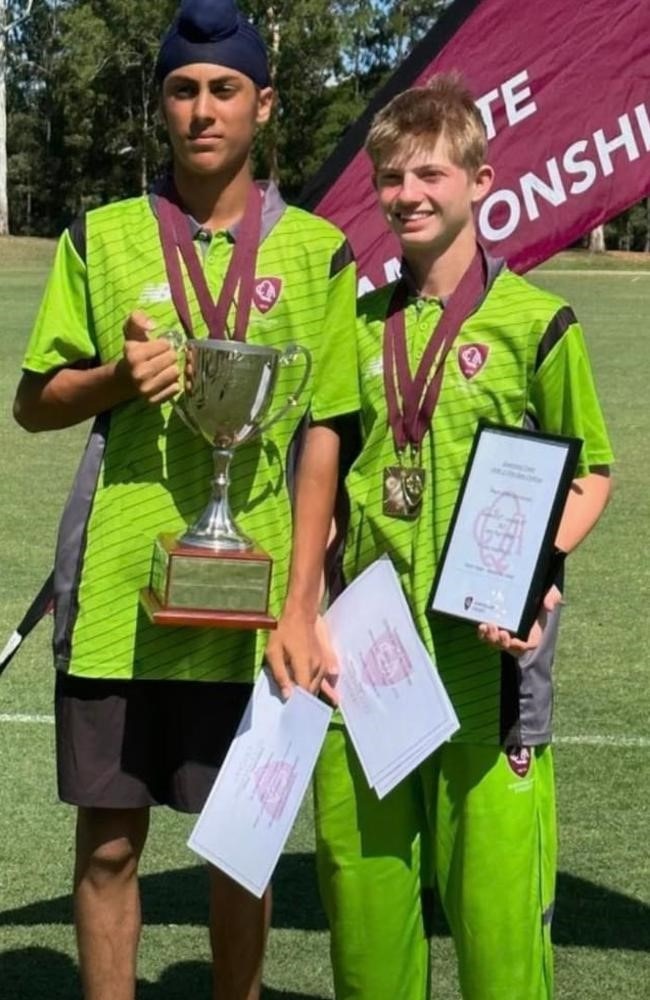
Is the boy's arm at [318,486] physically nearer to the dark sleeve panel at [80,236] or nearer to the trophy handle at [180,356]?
the trophy handle at [180,356]

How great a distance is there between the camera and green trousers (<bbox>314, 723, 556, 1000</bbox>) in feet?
9.95

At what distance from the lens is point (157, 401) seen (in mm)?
2828

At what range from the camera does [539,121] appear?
3752 mm

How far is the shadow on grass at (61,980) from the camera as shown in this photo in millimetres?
3865

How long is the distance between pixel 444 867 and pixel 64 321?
1.18 metres

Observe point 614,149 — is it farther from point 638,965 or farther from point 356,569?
point 638,965

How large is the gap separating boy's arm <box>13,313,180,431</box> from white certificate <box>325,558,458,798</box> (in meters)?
0.53

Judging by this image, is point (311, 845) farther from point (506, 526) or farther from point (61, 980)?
point (506, 526)

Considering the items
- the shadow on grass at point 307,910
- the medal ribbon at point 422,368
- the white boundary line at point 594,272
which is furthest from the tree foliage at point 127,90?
the medal ribbon at point 422,368

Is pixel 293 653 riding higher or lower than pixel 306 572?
lower

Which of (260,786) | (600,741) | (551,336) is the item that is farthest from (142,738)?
(600,741)

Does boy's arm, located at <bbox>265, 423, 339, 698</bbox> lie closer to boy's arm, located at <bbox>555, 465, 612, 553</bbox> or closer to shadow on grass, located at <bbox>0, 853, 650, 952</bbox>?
boy's arm, located at <bbox>555, 465, 612, 553</bbox>

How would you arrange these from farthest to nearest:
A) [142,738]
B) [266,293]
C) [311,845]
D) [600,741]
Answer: [600,741], [311,845], [142,738], [266,293]

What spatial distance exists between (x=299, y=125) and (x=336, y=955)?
2537 inches
